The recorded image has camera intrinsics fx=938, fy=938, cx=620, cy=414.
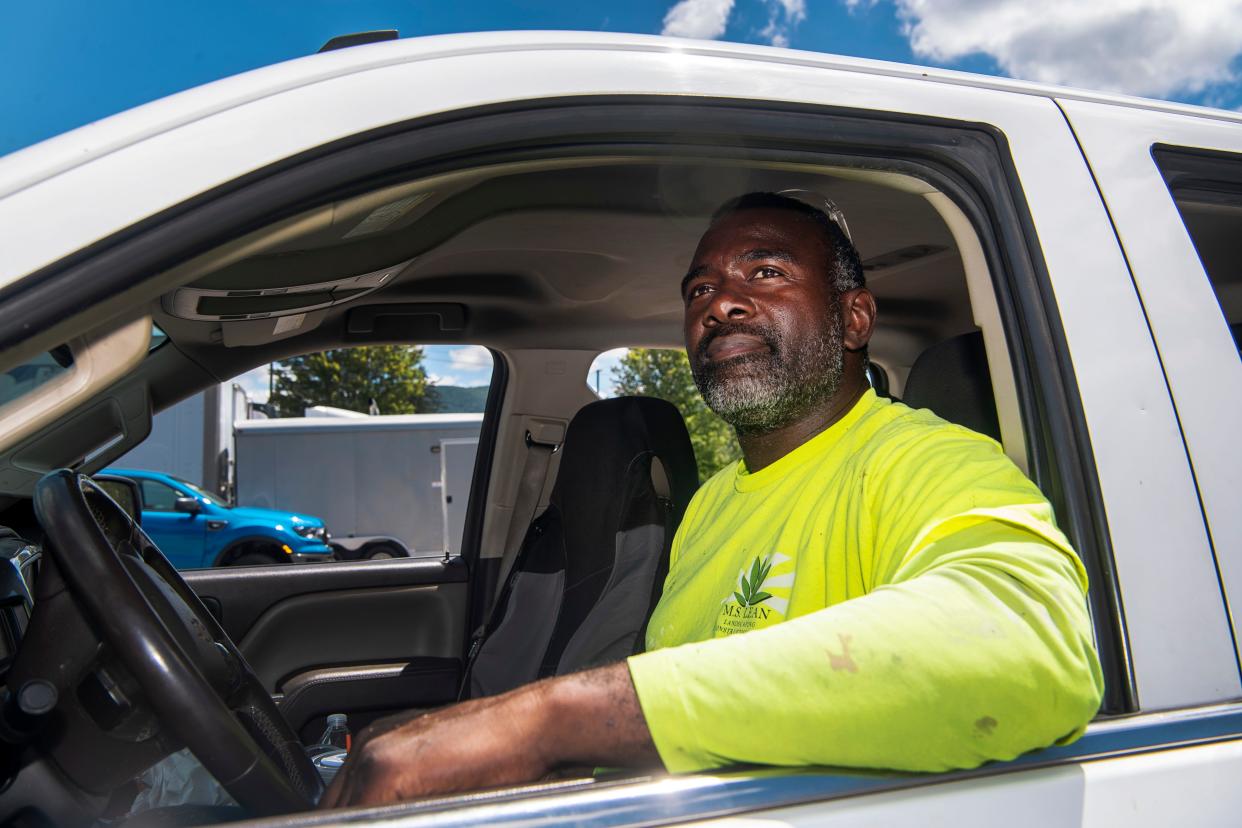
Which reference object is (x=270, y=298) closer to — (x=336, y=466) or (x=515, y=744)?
(x=515, y=744)

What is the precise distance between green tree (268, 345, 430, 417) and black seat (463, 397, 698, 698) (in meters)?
22.0

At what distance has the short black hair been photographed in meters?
1.81

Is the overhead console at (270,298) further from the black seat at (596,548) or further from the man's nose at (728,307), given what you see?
the man's nose at (728,307)

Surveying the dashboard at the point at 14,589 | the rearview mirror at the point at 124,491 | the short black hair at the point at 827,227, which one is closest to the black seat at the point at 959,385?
the short black hair at the point at 827,227

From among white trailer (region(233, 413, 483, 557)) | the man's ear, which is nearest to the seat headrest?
the man's ear

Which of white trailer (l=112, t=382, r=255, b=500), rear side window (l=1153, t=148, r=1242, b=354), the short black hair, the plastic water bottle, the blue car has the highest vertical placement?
white trailer (l=112, t=382, r=255, b=500)

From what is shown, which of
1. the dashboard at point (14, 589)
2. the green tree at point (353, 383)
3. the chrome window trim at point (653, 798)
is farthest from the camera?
the green tree at point (353, 383)

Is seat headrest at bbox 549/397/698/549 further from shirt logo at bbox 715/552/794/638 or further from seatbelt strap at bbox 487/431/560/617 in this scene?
shirt logo at bbox 715/552/794/638

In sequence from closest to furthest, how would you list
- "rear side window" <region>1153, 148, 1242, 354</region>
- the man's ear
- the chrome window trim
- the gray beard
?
1. the chrome window trim
2. "rear side window" <region>1153, 148, 1242, 354</region>
3. the gray beard
4. the man's ear

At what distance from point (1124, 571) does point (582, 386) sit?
8.04 feet

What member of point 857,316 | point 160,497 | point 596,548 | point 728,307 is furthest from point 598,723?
point 160,497

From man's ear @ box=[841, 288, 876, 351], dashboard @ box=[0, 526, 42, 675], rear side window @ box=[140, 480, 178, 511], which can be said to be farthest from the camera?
rear side window @ box=[140, 480, 178, 511]

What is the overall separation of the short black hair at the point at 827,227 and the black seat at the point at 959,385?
9.2 inches

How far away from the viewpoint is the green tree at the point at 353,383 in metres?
24.5
